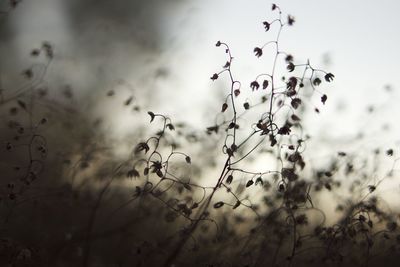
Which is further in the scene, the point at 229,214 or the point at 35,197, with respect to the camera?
the point at 229,214

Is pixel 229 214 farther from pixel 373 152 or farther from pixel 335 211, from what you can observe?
pixel 373 152

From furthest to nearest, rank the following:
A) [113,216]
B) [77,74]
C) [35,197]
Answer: [77,74], [113,216], [35,197]

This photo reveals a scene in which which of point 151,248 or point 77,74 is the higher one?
point 77,74

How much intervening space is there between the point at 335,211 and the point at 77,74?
455 cm

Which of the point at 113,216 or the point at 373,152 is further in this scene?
the point at 373,152

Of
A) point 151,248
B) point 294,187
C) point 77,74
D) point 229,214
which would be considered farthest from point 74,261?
point 77,74

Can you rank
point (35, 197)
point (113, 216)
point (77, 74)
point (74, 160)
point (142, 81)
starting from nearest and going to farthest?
point (35, 197) → point (113, 216) → point (74, 160) → point (142, 81) → point (77, 74)

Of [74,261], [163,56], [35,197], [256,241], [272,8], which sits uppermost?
[163,56]

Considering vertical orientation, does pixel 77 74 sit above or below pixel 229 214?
above

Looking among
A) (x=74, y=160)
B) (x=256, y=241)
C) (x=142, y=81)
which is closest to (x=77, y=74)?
(x=142, y=81)

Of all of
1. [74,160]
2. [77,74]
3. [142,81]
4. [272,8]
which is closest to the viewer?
[272,8]

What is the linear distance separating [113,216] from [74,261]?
87cm

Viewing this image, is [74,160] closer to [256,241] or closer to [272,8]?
[256,241]

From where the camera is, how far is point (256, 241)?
17.8 feet
